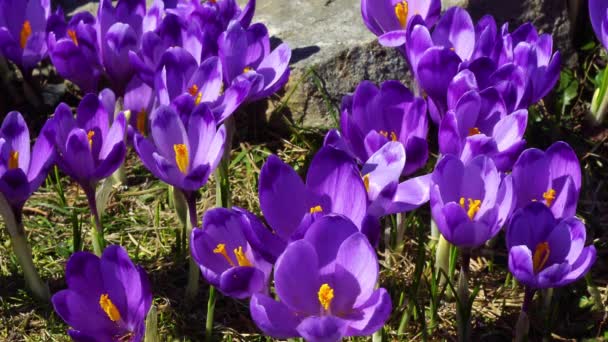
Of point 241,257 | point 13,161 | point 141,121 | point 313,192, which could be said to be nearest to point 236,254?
point 241,257

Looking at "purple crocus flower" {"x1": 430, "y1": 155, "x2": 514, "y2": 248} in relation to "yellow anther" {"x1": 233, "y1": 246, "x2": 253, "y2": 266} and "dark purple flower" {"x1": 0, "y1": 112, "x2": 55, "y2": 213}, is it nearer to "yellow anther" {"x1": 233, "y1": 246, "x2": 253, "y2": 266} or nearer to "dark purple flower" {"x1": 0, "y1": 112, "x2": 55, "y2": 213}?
"yellow anther" {"x1": 233, "y1": 246, "x2": 253, "y2": 266}

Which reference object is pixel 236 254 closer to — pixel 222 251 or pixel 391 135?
pixel 222 251

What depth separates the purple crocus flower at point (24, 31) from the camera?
250 cm

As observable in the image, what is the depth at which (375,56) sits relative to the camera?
2811mm

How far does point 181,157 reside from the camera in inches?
73.7

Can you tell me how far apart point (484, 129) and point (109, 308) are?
3.12 ft

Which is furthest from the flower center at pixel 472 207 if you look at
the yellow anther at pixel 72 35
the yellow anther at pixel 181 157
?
the yellow anther at pixel 72 35

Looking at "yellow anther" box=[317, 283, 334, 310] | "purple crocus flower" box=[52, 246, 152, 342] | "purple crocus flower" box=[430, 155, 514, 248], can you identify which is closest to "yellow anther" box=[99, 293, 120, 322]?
"purple crocus flower" box=[52, 246, 152, 342]

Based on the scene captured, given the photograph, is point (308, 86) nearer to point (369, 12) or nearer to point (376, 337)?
point (369, 12)

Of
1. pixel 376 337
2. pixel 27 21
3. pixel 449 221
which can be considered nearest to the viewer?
pixel 449 221

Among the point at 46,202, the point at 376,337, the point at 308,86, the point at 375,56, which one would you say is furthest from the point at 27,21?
the point at 376,337

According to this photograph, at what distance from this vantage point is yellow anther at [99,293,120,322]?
1700 millimetres

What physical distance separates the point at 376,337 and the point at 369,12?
0.98m

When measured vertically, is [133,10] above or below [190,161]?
above
